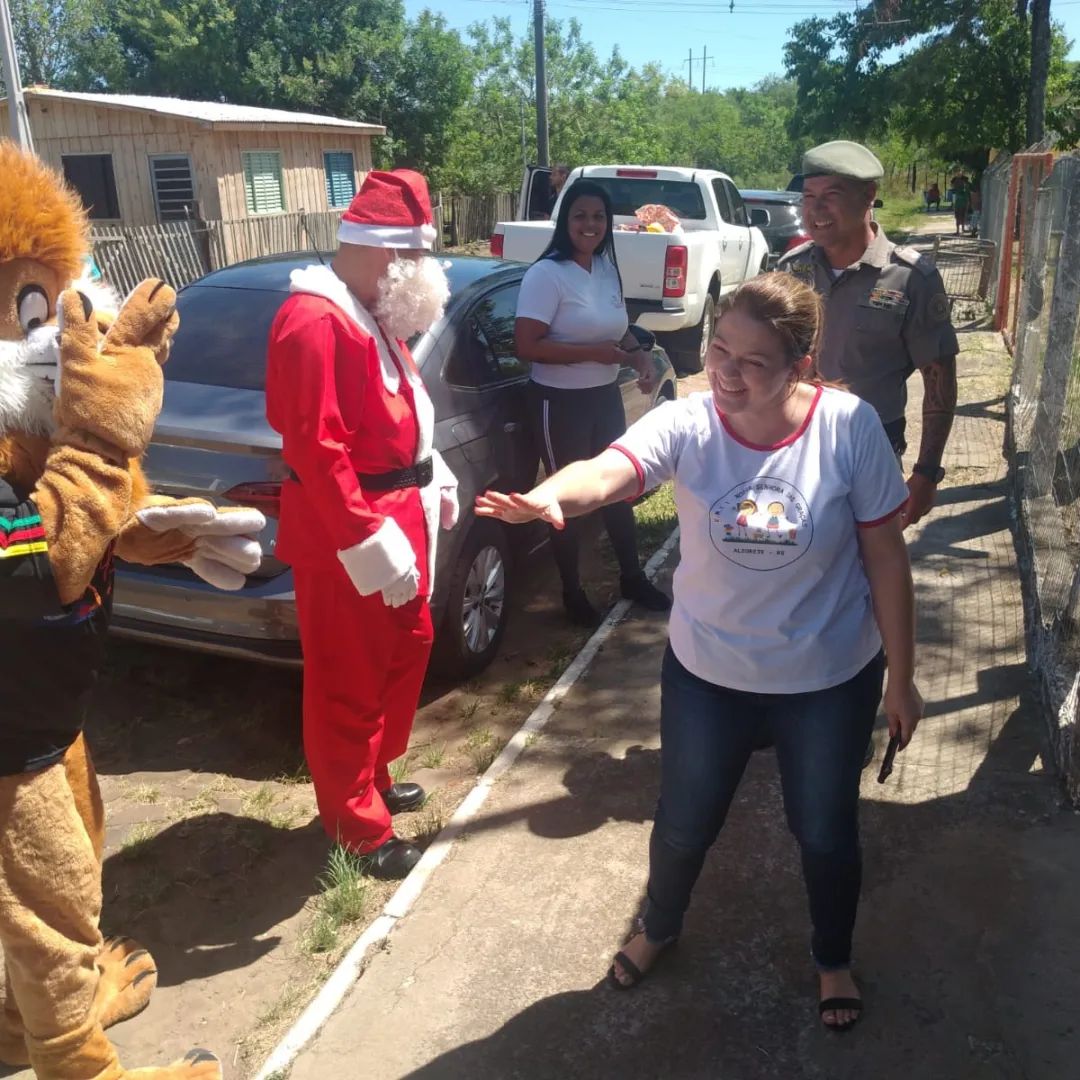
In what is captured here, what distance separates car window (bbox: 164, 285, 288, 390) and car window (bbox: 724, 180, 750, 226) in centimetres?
991

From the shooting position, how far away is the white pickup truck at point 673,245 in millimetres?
10445

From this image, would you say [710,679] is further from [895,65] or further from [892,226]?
[892,226]

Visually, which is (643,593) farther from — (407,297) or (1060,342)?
(407,297)

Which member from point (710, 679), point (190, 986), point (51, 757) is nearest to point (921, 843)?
point (710, 679)

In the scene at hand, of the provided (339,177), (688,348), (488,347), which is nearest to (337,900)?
(488,347)

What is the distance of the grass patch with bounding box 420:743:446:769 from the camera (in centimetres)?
406

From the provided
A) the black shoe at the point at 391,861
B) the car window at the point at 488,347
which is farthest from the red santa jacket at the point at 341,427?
the car window at the point at 488,347

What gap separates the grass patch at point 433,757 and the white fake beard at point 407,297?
170 cm

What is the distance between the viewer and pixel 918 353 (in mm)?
3547

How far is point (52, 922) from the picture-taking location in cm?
225

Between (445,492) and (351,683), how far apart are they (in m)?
0.71

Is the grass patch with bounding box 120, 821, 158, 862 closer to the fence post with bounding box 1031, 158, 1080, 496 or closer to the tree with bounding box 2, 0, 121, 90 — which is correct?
the fence post with bounding box 1031, 158, 1080, 496

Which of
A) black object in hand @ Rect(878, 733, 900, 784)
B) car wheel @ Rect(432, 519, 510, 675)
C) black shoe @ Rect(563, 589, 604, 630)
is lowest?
black shoe @ Rect(563, 589, 604, 630)

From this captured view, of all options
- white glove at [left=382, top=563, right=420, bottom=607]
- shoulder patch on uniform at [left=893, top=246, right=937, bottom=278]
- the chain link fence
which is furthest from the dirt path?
shoulder patch on uniform at [left=893, top=246, right=937, bottom=278]
